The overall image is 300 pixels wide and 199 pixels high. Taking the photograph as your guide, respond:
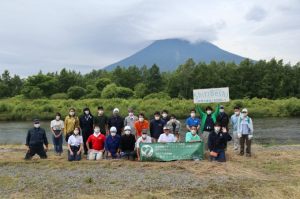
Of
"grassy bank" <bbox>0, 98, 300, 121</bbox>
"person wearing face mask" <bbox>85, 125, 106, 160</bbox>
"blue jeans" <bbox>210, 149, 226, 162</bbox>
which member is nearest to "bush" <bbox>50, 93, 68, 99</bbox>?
"grassy bank" <bbox>0, 98, 300, 121</bbox>

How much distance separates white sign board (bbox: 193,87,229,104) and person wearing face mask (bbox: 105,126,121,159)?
3.91 m

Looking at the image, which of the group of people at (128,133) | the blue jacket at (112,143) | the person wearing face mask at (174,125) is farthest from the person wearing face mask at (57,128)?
the person wearing face mask at (174,125)

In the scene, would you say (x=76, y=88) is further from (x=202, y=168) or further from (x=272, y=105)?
(x=202, y=168)

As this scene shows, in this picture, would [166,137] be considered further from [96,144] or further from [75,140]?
[75,140]

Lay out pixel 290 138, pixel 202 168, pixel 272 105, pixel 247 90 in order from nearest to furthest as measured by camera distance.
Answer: pixel 202 168
pixel 290 138
pixel 272 105
pixel 247 90

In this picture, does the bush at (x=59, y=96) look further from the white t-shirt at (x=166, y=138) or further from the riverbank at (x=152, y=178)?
the white t-shirt at (x=166, y=138)

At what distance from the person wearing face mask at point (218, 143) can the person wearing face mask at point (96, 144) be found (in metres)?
3.64

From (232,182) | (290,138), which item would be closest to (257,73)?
(290,138)

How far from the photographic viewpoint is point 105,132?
47.4 ft

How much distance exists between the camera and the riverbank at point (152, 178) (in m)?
9.20

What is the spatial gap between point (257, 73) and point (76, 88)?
31.5 m

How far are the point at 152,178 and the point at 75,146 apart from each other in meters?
4.11

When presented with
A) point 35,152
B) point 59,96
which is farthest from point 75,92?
point 35,152

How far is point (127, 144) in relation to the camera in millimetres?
13688
